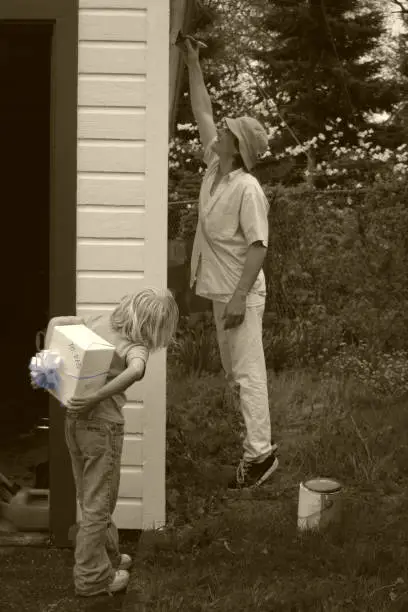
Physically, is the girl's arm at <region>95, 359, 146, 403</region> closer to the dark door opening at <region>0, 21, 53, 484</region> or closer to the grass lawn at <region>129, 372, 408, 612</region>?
the grass lawn at <region>129, 372, 408, 612</region>

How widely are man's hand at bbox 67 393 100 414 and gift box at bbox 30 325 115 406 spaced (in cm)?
2

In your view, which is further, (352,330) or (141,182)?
(352,330)

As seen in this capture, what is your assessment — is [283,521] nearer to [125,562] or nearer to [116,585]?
[125,562]

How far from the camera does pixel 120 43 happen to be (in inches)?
200

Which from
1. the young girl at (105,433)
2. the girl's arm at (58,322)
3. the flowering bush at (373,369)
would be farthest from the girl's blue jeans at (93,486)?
the flowering bush at (373,369)

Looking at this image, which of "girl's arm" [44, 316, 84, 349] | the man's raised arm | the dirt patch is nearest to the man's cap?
the man's raised arm

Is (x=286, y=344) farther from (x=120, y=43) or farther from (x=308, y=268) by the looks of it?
(x=120, y=43)

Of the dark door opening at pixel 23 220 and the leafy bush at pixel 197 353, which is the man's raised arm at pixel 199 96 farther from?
the leafy bush at pixel 197 353

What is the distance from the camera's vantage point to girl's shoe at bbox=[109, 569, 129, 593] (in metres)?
4.64

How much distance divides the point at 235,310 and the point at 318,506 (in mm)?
1137

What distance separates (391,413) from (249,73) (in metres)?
17.5

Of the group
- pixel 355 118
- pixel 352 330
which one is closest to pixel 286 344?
pixel 352 330

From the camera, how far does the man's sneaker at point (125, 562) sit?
16.1 ft

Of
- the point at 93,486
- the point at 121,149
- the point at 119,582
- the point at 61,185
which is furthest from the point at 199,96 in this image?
the point at 119,582
